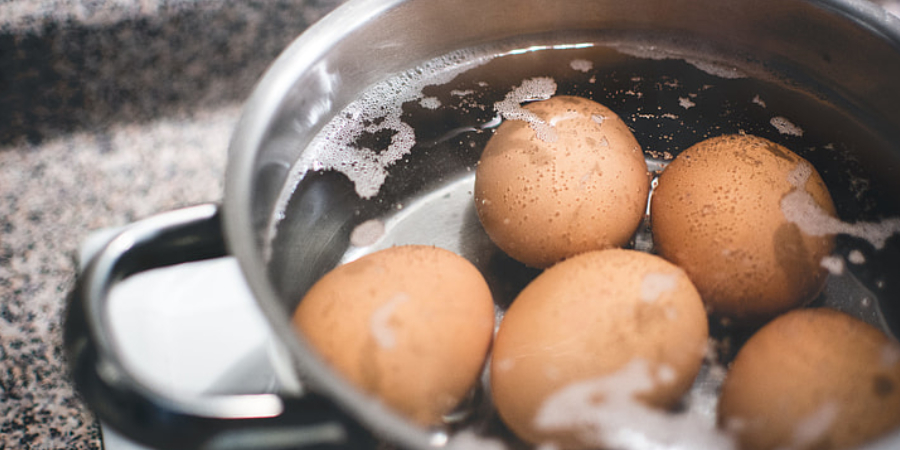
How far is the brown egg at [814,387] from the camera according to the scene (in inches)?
15.0

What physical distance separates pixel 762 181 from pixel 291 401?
41 cm

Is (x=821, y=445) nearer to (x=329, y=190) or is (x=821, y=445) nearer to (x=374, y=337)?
(x=374, y=337)

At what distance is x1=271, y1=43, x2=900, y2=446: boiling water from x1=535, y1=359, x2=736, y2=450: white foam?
0.48 feet

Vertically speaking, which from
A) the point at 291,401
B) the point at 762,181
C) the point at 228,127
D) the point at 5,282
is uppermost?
the point at 762,181

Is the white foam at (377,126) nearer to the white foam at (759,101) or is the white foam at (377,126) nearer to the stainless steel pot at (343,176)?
the stainless steel pot at (343,176)

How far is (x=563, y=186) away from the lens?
1.61ft

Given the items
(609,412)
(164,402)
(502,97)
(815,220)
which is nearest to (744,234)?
(815,220)

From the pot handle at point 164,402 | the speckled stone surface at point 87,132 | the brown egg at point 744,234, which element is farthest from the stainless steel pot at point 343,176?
the speckled stone surface at point 87,132

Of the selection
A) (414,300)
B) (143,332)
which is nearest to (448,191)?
(414,300)

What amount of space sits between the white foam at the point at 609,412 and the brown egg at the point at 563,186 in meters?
0.13

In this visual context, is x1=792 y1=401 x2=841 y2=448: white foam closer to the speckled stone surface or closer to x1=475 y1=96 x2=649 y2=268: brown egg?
x1=475 y1=96 x2=649 y2=268: brown egg

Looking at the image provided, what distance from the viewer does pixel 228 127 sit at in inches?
33.2

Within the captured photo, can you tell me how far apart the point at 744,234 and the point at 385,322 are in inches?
11.6

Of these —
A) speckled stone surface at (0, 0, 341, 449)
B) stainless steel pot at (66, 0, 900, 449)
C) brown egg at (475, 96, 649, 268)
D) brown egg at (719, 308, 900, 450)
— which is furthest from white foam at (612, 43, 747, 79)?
speckled stone surface at (0, 0, 341, 449)
